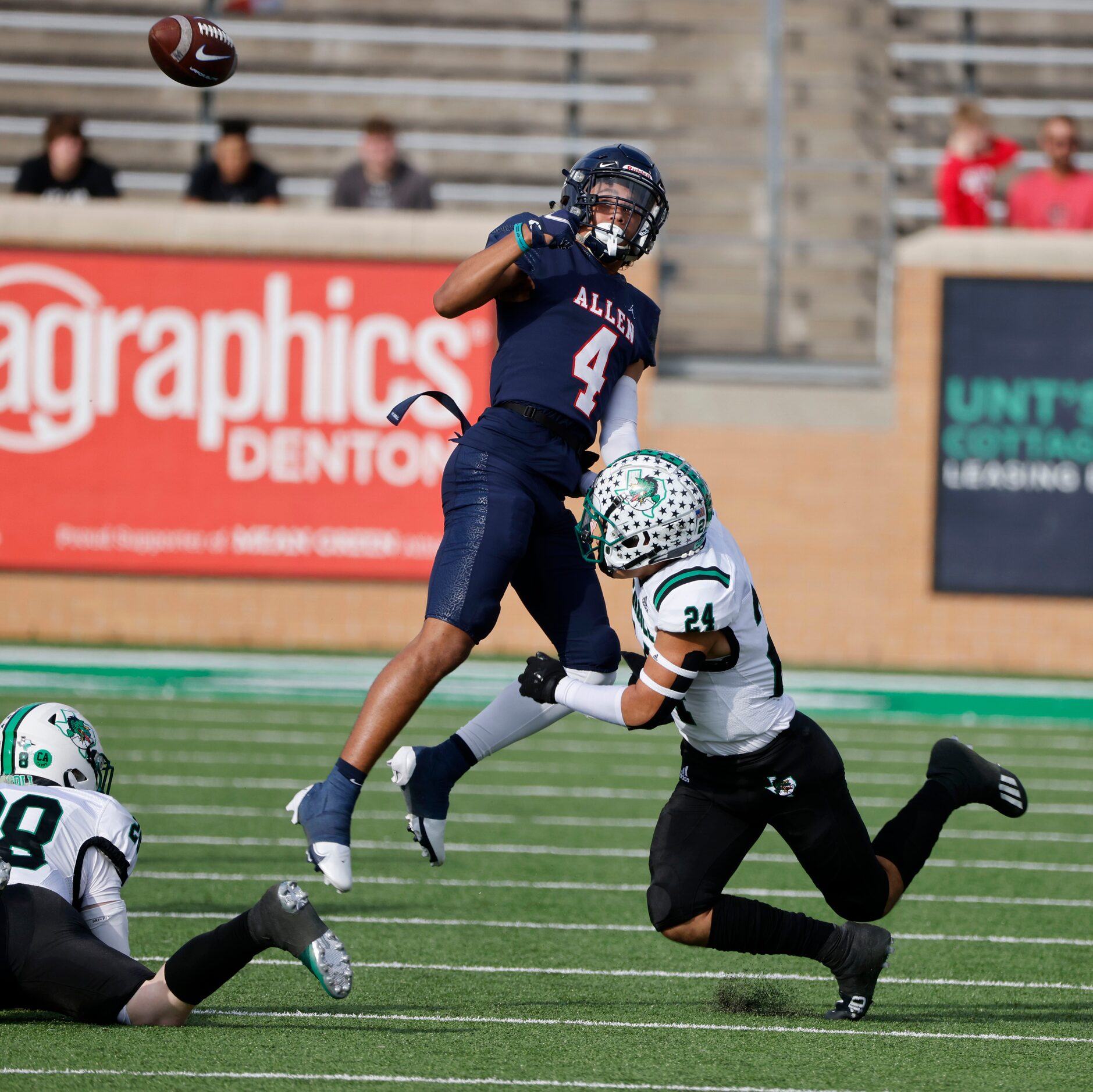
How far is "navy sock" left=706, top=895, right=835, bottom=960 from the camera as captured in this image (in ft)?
16.7

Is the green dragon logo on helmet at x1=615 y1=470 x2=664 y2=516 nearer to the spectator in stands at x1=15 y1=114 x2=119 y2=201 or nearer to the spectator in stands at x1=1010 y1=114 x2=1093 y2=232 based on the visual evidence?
the spectator in stands at x1=15 y1=114 x2=119 y2=201

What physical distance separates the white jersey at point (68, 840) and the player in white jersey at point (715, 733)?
1189mm

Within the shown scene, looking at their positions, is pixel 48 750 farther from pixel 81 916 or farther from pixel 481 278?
pixel 481 278

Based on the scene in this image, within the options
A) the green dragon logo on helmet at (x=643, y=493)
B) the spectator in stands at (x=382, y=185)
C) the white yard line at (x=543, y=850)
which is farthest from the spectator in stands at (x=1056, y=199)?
the green dragon logo on helmet at (x=643, y=493)

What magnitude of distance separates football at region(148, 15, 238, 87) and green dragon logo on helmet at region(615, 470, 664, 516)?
2.09 meters

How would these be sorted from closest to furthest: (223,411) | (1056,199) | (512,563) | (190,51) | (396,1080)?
(396,1080) < (512,563) < (190,51) < (223,411) < (1056,199)

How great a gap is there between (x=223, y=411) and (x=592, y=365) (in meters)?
8.54

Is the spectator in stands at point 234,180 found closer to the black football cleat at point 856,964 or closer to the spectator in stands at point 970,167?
the spectator in stands at point 970,167

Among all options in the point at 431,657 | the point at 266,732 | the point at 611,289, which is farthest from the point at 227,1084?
the point at 266,732

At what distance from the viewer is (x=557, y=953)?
6.00 metres

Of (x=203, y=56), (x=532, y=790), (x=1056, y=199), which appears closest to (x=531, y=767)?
(x=532, y=790)

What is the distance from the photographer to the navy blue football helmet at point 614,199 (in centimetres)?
544

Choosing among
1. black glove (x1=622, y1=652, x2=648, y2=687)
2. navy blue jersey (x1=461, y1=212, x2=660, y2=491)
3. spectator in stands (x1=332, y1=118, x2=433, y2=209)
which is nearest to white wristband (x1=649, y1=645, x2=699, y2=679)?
black glove (x1=622, y1=652, x2=648, y2=687)

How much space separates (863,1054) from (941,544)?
9504 millimetres
